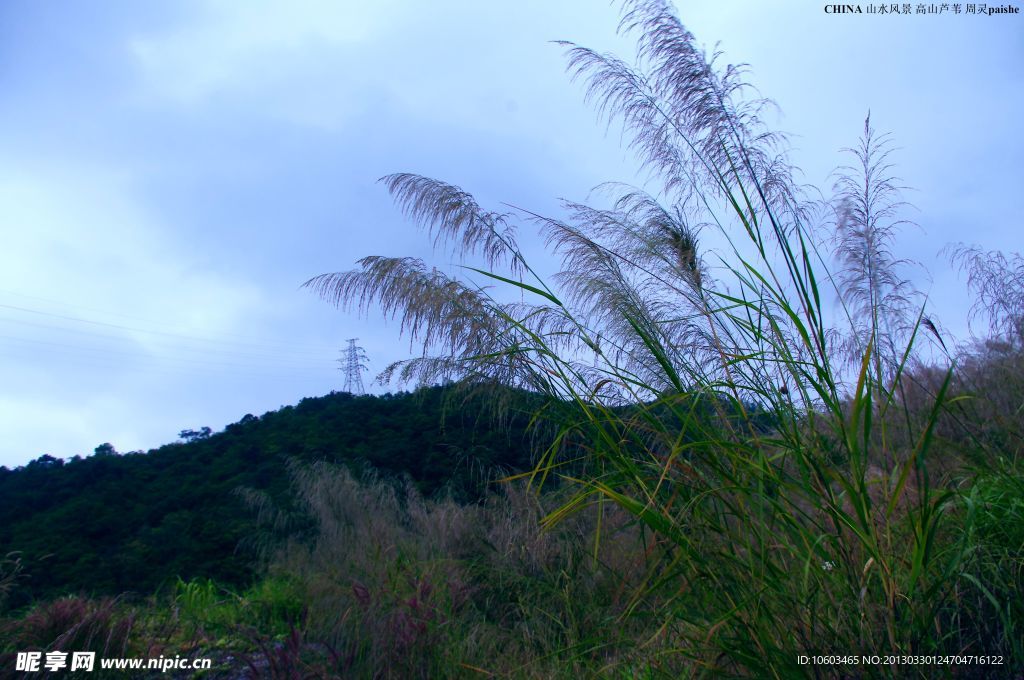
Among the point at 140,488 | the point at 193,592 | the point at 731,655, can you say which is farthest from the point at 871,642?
the point at 140,488

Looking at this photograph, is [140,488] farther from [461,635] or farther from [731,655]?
[731,655]

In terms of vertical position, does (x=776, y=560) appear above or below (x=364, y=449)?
below

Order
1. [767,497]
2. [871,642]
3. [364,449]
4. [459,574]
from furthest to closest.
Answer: [364,449] < [459,574] < [767,497] < [871,642]

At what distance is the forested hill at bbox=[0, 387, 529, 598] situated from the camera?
7418 millimetres

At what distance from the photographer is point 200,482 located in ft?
31.9

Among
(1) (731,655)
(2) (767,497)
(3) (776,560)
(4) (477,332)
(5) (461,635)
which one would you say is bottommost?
(5) (461,635)

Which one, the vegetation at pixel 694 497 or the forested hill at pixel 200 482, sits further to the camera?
the forested hill at pixel 200 482

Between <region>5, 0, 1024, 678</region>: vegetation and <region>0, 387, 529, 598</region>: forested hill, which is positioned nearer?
<region>5, 0, 1024, 678</region>: vegetation

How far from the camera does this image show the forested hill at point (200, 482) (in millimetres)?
7418

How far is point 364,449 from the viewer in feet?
33.7

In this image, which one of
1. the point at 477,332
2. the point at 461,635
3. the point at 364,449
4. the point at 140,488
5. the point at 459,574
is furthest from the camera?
the point at 364,449

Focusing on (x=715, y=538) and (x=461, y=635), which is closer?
(x=715, y=538)

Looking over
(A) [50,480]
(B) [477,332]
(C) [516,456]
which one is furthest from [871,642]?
(A) [50,480]

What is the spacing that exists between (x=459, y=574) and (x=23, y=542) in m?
6.35
